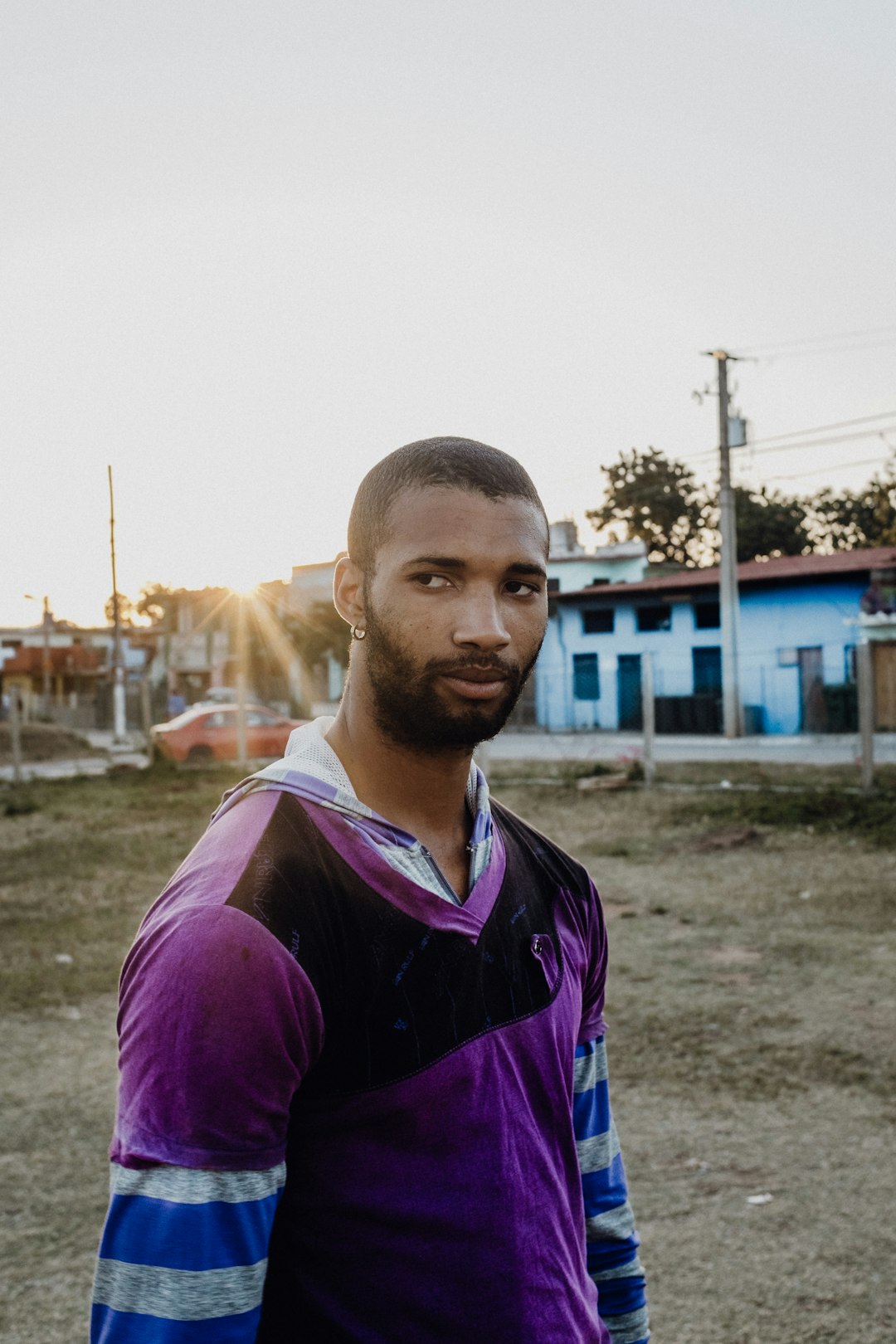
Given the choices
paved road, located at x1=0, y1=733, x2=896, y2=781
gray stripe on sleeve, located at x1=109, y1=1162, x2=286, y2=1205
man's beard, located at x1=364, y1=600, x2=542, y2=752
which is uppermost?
man's beard, located at x1=364, y1=600, x2=542, y2=752

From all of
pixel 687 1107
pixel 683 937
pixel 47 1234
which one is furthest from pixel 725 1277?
pixel 683 937

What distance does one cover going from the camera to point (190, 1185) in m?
1.25

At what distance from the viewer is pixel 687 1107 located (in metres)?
4.90

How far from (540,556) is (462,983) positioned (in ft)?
1.97

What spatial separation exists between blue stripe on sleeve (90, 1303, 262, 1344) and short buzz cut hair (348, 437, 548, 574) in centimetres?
93

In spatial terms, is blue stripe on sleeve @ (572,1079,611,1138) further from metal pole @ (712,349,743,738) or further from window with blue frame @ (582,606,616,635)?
window with blue frame @ (582,606,616,635)

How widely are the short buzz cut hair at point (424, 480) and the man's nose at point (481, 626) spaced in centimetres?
15

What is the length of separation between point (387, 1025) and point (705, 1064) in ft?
14.5

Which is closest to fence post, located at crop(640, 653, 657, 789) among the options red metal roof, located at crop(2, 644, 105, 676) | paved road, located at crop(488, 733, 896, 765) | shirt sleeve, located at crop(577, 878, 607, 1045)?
paved road, located at crop(488, 733, 896, 765)

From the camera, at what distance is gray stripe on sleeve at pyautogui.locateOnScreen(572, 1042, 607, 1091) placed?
5.98 feet

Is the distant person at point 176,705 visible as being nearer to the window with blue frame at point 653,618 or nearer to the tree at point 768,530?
the window with blue frame at point 653,618

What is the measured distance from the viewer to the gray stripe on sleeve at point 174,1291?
1.25 m

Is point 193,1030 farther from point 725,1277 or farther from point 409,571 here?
point 725,1277

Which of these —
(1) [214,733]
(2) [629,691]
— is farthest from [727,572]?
(1) [214,733]
